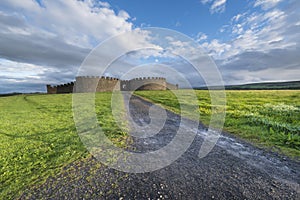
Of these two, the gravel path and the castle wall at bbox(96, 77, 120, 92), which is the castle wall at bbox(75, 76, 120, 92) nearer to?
the castle wall at bbox(96, 77, 120, 92)

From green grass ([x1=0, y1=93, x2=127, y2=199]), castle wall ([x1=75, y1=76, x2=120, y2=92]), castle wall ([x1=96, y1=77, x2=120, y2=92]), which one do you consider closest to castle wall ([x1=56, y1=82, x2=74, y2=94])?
castle wall ([x1=75, y1=76, x2=120, y2=92])

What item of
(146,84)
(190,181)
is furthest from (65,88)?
(190,181)

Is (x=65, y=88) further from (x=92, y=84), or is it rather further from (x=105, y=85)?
(x=105, y=85)

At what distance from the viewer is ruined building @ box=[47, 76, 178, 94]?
46688 millimetres

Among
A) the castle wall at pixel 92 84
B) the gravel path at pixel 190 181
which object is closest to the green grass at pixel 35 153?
the gravel path at pixel 190 181

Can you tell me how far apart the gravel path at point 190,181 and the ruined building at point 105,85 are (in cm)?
4551

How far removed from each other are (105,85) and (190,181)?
50349 mm

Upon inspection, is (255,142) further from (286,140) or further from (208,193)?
(208,193)

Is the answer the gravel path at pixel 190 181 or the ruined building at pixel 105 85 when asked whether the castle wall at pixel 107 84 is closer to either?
the ruined building at pixel 105 85

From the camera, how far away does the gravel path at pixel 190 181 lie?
136 inches

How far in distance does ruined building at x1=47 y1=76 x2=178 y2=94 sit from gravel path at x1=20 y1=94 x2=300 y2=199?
149 feet

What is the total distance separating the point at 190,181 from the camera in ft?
12.7

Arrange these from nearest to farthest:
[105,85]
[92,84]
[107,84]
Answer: [92,84] → [105,85] → [107,84]

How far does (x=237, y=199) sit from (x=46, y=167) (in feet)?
16.2
